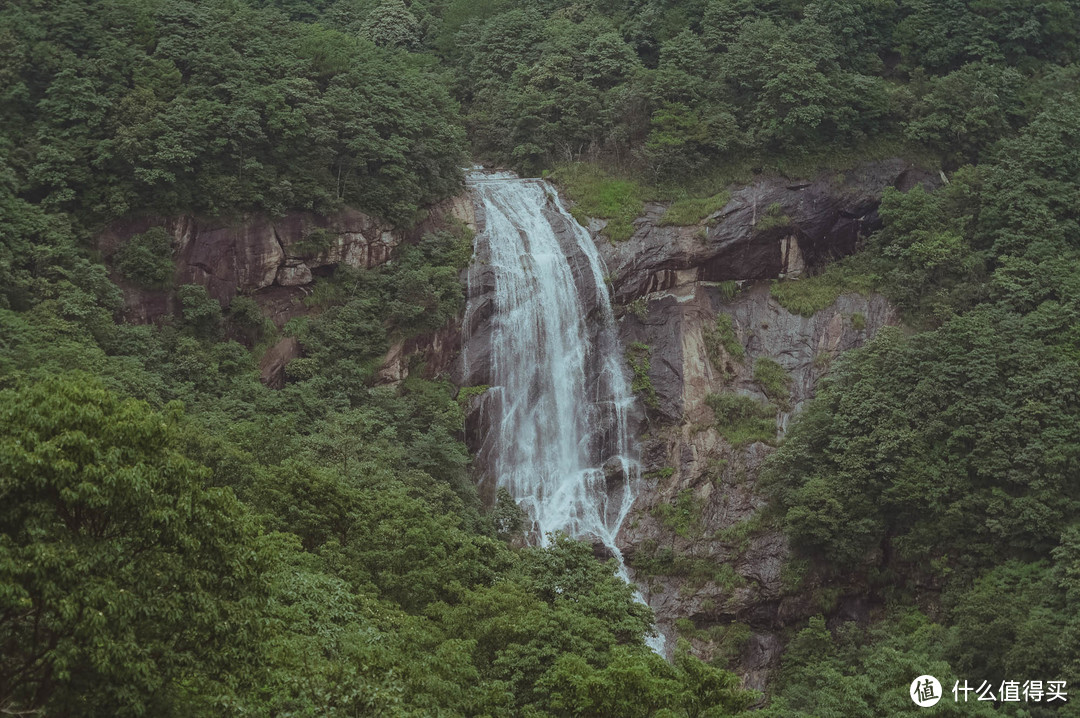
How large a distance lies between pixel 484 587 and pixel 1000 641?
11.1 metres

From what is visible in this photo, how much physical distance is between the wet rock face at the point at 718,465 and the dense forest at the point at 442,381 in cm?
128

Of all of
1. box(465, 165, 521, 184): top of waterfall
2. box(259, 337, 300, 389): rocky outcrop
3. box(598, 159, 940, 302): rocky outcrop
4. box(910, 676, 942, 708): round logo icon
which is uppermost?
box(465, 165, 521, 184): top of waterfall

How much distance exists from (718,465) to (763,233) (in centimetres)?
842

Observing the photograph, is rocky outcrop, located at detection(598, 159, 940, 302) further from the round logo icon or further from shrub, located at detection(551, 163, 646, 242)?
the round logo icon

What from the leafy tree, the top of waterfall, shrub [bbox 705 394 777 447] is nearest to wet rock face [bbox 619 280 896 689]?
shrub [bbox 705 394 777 447]

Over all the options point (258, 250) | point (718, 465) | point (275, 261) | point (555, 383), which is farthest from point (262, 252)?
point (718, 465)

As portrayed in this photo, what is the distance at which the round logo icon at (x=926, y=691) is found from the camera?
810 inches

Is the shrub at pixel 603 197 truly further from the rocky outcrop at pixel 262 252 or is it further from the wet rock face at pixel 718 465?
the rocky outcrop at pixel 262 252

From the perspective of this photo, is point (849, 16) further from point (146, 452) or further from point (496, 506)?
point (146, 452)

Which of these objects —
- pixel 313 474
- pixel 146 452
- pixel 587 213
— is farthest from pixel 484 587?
pixel 587 213

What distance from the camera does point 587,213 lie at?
126 feet

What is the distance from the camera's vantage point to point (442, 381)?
33.9 meters

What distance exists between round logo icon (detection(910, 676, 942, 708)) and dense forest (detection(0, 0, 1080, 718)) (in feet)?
1.16

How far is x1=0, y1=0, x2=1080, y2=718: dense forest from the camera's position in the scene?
12.4 meters
